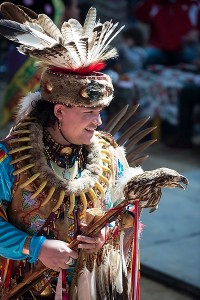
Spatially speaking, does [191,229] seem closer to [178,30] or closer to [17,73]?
[17,73]

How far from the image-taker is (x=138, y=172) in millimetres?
3109

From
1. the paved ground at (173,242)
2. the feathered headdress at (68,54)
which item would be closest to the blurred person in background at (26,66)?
the paved ground at (173,242)

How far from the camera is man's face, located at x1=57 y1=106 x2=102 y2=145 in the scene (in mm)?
3047

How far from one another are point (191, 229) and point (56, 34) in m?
3.65

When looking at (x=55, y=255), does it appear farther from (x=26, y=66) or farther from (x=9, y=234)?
(x=26, y=66)

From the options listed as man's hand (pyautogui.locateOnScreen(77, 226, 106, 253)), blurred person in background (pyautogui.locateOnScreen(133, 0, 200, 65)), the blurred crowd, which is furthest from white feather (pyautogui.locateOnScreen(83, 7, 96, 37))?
blurred person in background (pyautogui.locateOnScreen(133, 0, 200, 65))

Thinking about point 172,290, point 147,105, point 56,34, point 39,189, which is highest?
point 56,34

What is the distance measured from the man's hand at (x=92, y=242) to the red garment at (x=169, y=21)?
8329mm

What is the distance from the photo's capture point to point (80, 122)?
3047 millimetres

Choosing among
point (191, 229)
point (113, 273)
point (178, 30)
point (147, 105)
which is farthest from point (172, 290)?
point (178, 30)

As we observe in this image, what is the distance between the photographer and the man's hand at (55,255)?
2924mm

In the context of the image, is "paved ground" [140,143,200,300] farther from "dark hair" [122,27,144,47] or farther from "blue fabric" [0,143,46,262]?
"dark hair" [122,27,144,47]

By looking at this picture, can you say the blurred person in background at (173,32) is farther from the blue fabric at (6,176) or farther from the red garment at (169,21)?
the blue fabric at (6,176)

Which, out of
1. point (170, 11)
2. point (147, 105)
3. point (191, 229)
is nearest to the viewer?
point (191, 229)
